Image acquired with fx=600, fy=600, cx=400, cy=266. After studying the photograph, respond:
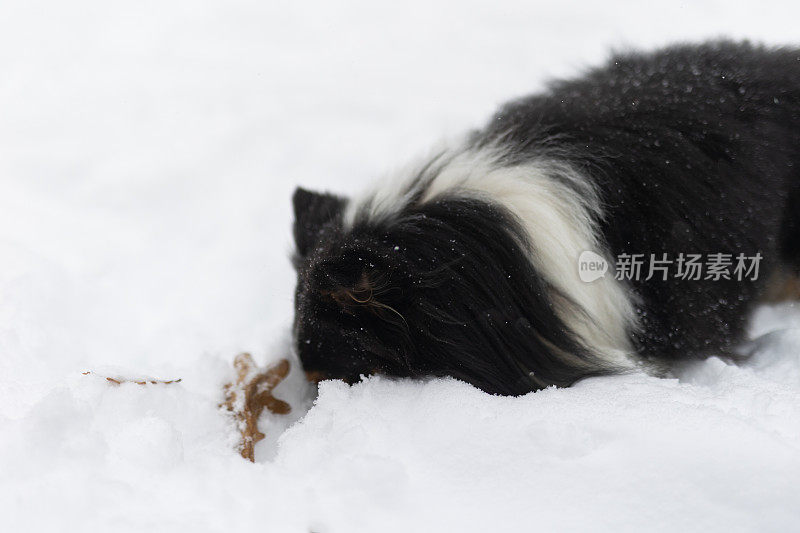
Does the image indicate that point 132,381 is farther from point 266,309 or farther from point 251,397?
point 266,309

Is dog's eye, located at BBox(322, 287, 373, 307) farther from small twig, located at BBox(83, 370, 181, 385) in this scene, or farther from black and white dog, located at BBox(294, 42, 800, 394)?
small twig, located at BBox(83, 370, 181, 385)

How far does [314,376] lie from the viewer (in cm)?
254

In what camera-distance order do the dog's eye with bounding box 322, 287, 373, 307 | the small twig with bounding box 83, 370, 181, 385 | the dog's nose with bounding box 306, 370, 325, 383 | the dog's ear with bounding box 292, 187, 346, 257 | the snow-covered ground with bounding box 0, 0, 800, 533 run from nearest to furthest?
the snow-covered ground with bounding box 0, 0, 800, 533 < the small twig with bounding box 83, 370, 181, 385 < the dog's eye with bounding box 322, 287, 373, 307 < the dog's nose with bounding box 306, 370, 325, 383 < the dog's ear with bounding box 292, 187, 346, 257

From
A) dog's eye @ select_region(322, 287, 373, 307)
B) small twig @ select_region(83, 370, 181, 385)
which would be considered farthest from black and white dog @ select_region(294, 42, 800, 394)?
small twig @ select_region(83, 370, 181, 385)

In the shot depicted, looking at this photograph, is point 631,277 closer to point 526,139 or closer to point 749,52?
point 526,139

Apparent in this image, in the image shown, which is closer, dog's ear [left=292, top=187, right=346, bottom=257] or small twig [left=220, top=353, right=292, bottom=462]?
small twig [left=220, top=353, right=292, bottom=462]

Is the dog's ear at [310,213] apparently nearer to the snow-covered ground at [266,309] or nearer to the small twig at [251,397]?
the snow-covered ground at [266,309]

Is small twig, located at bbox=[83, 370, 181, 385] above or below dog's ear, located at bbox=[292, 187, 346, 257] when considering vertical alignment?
below

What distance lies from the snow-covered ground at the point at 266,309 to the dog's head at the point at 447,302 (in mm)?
145

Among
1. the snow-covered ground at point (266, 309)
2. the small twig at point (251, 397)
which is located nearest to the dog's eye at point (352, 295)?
the snow-covered ground at point (266, 309)

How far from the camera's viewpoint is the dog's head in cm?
223

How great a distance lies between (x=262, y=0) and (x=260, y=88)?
A: 1280 millimetres

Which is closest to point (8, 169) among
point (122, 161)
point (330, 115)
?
point (122, 161)

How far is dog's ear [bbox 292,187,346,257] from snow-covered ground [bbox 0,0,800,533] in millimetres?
406
